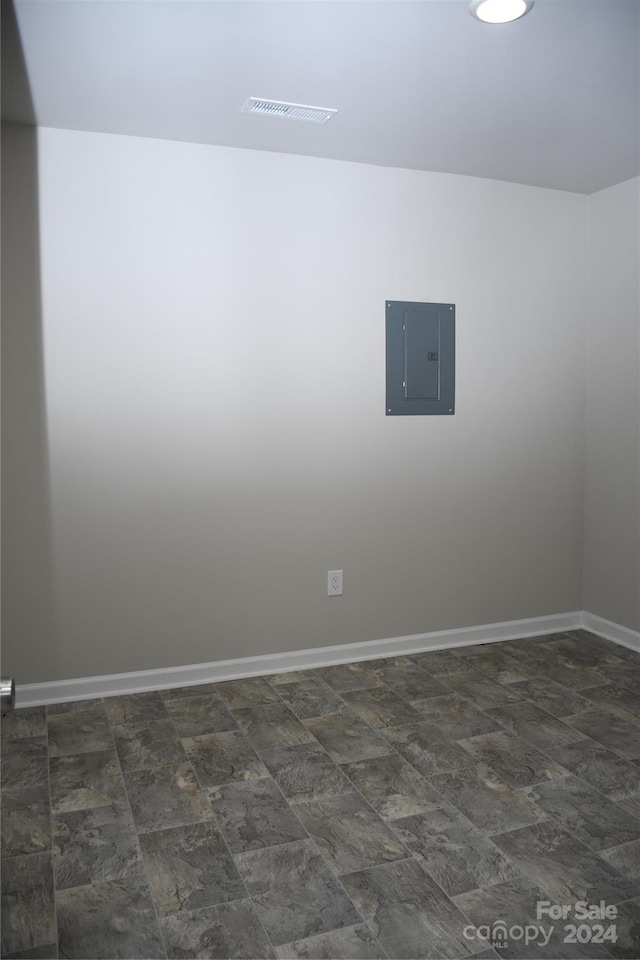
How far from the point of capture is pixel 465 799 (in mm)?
2516

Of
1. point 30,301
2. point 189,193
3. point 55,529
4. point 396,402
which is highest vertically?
point 189,193

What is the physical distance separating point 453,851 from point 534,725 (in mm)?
982

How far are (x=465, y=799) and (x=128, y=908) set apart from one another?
111cm

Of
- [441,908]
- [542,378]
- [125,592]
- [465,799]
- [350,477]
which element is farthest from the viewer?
[542,378]

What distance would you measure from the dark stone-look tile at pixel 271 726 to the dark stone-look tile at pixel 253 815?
30 centimetres

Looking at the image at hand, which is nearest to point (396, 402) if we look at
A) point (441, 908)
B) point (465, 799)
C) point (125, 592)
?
point (125, 592)

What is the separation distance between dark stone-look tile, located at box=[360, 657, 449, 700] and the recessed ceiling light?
2.58 m

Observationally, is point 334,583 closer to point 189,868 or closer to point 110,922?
point 189,868

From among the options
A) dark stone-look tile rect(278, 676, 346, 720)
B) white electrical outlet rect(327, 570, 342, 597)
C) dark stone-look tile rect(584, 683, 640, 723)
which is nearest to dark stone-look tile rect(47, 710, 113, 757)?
dark stone-look tile rect(278, 676, 346, 720)

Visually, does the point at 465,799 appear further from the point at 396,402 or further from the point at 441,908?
the point at 396,402

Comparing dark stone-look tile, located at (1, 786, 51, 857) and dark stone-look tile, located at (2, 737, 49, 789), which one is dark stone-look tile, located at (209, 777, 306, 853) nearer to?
dark stone-look tile, located at (1, 786, 51, 857)

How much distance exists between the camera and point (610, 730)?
3.04 meters

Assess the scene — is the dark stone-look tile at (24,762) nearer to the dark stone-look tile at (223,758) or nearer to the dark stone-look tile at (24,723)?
the dark stone-look tile at (24,723)

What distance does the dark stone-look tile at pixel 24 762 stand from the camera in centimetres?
263
